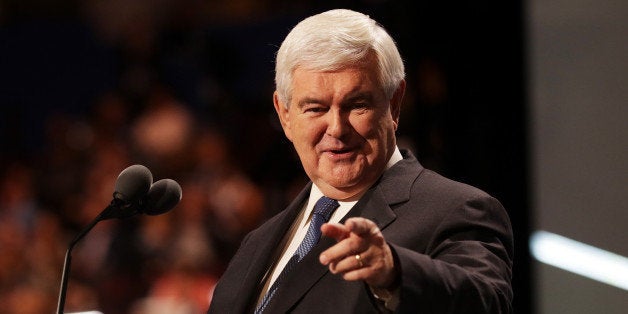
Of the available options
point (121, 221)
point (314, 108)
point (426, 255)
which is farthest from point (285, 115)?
point (121, 221)

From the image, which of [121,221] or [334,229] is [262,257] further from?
[121,221]

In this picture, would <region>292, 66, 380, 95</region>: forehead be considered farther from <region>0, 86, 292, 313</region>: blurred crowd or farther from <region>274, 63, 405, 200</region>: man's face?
<region>0, 86, 292, 313</region>: blurred crowd

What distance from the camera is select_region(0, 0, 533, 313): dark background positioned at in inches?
143

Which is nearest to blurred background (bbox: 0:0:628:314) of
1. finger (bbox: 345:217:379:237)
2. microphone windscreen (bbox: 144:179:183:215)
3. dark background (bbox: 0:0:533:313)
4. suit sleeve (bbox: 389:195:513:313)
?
dark background (bbox: 0:0:533:313)

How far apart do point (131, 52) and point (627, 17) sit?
2648mm

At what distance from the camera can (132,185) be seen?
1954mm

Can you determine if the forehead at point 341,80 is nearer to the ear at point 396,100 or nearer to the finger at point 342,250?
the ear at point 396,100

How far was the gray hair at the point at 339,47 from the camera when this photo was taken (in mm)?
1855

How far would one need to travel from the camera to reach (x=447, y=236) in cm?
178

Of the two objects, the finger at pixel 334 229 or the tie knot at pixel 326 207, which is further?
the tie knot at pixel 326 207

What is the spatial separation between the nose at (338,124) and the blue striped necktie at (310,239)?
18 cm

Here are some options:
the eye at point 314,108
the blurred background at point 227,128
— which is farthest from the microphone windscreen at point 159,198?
the blurred background at point 227,128

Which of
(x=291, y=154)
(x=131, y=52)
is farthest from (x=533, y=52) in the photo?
(x=131, y=52)

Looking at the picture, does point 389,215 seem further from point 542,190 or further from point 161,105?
point 161,105
